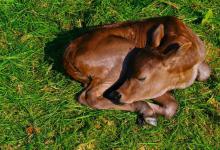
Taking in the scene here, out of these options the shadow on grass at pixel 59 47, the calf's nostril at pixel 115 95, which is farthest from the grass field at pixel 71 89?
the calf's nostril at pixel 115 95

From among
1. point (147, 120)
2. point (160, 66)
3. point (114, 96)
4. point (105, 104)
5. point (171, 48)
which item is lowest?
point (147, 120)

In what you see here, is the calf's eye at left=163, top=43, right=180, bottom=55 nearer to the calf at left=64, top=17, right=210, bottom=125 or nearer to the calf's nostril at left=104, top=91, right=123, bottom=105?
the calf at left=64, top=17, right=210, bottom=125

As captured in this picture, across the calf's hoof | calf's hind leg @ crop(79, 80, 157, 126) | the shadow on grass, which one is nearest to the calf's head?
calf's hind leg @ crop(79, 80, 157, 126)

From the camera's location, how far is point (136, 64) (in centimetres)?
657

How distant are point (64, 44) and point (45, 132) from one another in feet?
4.69

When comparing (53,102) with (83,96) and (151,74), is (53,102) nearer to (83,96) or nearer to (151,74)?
(83,96)

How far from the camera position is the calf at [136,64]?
6621mm

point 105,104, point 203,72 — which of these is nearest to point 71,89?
point 105,104

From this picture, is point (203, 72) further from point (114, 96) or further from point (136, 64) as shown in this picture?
point (114, 96)

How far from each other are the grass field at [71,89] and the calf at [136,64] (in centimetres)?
20

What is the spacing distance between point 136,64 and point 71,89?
43.3 inches

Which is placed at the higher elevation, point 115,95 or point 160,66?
point 160,66

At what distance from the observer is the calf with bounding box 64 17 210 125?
6.62 meters

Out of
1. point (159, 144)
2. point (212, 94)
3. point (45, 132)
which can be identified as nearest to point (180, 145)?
point (159, 144)
